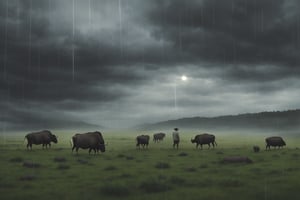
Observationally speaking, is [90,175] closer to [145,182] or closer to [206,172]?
[145,182]

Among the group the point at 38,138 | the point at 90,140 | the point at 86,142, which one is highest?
the point at 38,138

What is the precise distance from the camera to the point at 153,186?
13344 millimetres

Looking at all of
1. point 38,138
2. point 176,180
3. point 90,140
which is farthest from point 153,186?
point 38,138

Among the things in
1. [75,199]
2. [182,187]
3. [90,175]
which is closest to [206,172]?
[182,187]

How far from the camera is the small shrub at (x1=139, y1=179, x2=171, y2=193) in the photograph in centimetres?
1316

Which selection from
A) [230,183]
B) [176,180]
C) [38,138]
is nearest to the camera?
[230,183]

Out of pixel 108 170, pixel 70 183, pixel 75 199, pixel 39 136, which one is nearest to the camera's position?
pixel 75 199

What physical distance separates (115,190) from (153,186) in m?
1.62

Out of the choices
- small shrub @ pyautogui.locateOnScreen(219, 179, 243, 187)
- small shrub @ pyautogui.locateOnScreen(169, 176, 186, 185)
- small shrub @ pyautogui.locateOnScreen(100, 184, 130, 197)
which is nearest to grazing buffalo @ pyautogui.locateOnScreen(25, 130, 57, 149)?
small shrub @ pyautogui.locateOnScreen(169, 176, 186, 185)

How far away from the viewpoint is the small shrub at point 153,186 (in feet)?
43.2

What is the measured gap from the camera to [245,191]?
12867 millimetres

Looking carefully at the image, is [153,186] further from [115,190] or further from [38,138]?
[38,138]

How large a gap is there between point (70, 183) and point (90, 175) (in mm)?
2571

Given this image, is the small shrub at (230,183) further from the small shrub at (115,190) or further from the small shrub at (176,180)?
the small shrub at (115,190)
